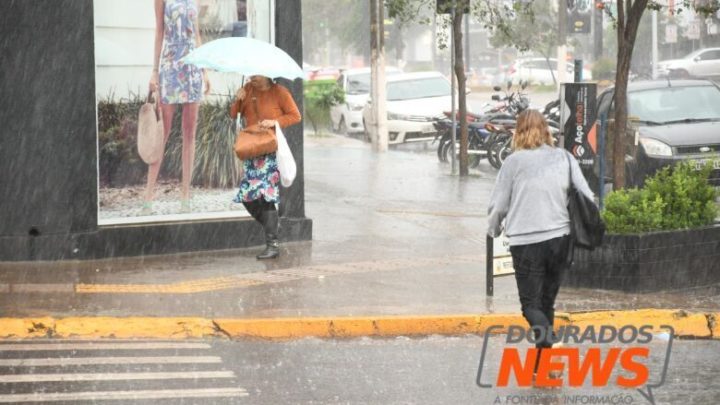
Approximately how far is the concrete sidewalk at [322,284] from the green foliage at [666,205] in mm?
595

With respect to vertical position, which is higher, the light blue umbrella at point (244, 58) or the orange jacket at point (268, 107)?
the light blue umbrella at point (244, 58)

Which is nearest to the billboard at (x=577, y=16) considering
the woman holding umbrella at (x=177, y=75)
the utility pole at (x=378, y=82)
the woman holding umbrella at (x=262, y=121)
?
the utility pole at (x=378, y=82)

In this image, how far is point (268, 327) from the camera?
9.62 meters

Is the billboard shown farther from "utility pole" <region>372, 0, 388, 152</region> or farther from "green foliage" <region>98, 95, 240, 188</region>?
"green foliage" <region>98, 95, 240, 188</region>

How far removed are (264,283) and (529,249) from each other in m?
3.66

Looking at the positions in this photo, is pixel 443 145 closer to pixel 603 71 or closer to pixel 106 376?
pixel 106 376

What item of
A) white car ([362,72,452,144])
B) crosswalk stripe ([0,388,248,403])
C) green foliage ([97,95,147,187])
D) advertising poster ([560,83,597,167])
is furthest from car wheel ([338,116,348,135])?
crosswalk stripe ([0,388,248,403])

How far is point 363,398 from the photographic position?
25.2ft

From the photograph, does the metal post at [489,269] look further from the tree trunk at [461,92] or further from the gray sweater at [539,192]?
the tree trunk at [461,92]

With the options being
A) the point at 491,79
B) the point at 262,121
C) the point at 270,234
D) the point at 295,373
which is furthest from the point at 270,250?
the point at 491,79

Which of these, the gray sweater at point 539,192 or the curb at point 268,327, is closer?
the gray sweater at point 539,192

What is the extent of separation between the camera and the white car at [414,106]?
30.6 meters

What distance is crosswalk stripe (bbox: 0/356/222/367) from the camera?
334 inches

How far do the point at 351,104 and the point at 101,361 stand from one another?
28.1 m
